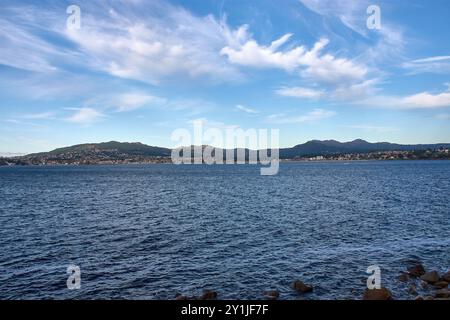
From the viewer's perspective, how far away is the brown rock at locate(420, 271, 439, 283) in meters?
31.1

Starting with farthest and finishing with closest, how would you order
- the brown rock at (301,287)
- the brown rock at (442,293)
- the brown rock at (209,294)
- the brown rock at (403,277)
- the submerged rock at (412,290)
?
the brown rock at (403,277) → the brown rock at (301,287) → the submerged rock at (412,290) → the brown rock at (209,294) → the brown rock at (442,293)

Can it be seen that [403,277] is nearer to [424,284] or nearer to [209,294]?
[424,284]

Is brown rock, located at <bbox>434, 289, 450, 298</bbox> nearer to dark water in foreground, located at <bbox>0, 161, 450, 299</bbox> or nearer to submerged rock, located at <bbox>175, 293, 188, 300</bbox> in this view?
dark water in foreground, located at <bbox>0, 161, 450, 299</bbox>

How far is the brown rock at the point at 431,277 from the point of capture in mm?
31078

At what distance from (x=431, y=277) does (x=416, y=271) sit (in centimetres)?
211

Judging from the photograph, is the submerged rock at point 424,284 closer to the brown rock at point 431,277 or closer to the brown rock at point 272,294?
the brown rock at point 431,277

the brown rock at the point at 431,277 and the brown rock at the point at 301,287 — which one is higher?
the brown rock at the point at 431,277

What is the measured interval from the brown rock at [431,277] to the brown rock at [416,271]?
115 centimetres

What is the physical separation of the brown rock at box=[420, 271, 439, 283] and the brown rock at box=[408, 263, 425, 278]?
1149mm

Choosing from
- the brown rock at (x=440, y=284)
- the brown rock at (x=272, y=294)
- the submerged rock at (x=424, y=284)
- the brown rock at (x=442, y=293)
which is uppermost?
the brown rock at (x=442, y=293)

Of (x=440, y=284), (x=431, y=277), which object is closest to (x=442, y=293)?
(x=440, y=284)

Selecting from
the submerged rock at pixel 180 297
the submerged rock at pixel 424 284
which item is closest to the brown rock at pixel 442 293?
the submerged rock at pixel 424 284

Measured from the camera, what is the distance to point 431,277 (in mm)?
31281

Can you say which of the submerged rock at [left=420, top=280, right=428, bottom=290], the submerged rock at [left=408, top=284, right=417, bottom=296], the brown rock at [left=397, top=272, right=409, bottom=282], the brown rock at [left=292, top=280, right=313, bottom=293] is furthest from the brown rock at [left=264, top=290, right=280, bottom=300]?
the submerged rock at [left=420, top=280, right=428, bottom=290]
